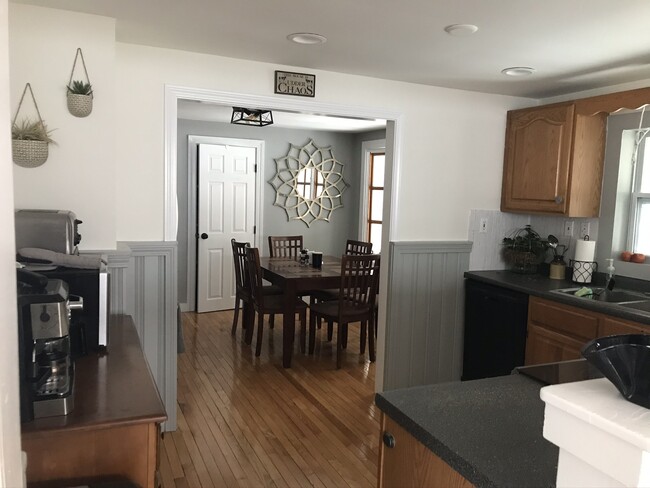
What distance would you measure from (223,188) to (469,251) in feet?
10.8

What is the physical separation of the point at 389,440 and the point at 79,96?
1.99 metres

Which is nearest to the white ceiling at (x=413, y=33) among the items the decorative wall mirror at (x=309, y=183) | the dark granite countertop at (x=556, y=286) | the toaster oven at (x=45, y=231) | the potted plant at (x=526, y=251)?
the toaster oven at (x=45, y=231)

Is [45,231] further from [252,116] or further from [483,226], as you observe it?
[483,226]

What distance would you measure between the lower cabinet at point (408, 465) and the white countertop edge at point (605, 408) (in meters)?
0.49

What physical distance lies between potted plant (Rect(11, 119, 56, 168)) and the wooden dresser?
3.78 feet

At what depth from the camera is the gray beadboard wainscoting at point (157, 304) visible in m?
2.89

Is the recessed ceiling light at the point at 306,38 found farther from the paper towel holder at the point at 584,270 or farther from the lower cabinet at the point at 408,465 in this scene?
the paper towel holder at the point at 584,270

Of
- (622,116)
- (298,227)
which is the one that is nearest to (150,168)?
(622,116)

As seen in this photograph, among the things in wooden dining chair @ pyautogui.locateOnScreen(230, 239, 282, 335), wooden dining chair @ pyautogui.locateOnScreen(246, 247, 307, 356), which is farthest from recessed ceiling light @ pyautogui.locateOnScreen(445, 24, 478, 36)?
wooden dining chair @ pyautogui.locateOnScreen(230, 239, 282, 335)

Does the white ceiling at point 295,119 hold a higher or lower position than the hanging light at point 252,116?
higher

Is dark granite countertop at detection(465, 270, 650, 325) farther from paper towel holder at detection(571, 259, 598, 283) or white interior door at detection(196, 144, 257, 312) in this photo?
white interior door at detection(196, 144, 257, 312)

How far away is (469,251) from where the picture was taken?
12.5ft

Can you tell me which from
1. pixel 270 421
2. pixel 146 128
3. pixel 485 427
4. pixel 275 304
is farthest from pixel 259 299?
pixel 485 427

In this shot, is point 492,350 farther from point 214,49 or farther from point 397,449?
point 214,49
